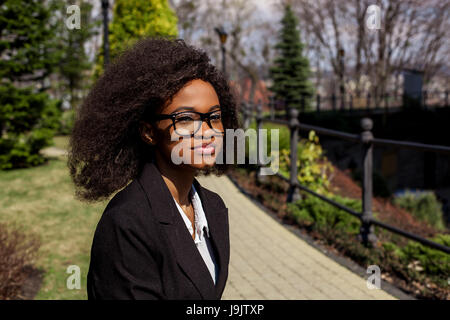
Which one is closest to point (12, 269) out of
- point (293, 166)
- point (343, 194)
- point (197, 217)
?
point (197, 217)

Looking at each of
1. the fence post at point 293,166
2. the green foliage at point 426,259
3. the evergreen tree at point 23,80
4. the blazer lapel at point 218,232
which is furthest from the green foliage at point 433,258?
the evergreen tree at point 23,80

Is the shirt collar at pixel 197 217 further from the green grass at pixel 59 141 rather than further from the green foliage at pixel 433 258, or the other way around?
the green grass at pixel 59 141

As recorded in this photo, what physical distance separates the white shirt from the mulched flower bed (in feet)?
2.10

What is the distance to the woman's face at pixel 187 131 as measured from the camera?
1.62 meters

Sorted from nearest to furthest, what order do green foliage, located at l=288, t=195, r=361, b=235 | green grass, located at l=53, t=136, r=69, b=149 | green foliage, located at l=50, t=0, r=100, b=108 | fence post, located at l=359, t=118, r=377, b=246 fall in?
fence post, located at l=359, t=118, r=377, b=246
green foliage, located at l=288, t=195, r=361, b=235
green grass, located at l=53, t=136, r=69, b=149
green foliage, located at l=50, t=0, r=100, b=108

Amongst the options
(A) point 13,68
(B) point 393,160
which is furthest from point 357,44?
(A) point 13,68

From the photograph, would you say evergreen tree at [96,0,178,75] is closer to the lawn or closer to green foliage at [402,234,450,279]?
the lawn

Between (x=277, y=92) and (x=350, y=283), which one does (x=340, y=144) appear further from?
(x=350, y=283)

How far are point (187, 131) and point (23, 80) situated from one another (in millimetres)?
11171

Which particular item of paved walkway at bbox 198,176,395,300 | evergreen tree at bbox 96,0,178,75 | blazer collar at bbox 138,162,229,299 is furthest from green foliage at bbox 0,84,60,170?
blazer collar at bbox 138,162,229,299

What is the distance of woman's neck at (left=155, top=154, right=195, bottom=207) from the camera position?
172 centimetres

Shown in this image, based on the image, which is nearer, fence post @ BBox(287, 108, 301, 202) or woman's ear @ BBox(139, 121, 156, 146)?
woman's ear @ BBox(139, 121, 156, 146)

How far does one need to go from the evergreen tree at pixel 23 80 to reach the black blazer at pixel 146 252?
34.9 feet

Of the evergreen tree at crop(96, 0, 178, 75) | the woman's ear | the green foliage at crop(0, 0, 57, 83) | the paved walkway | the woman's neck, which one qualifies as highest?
the evergreen tree at crop(96, 0, 178, 75)
